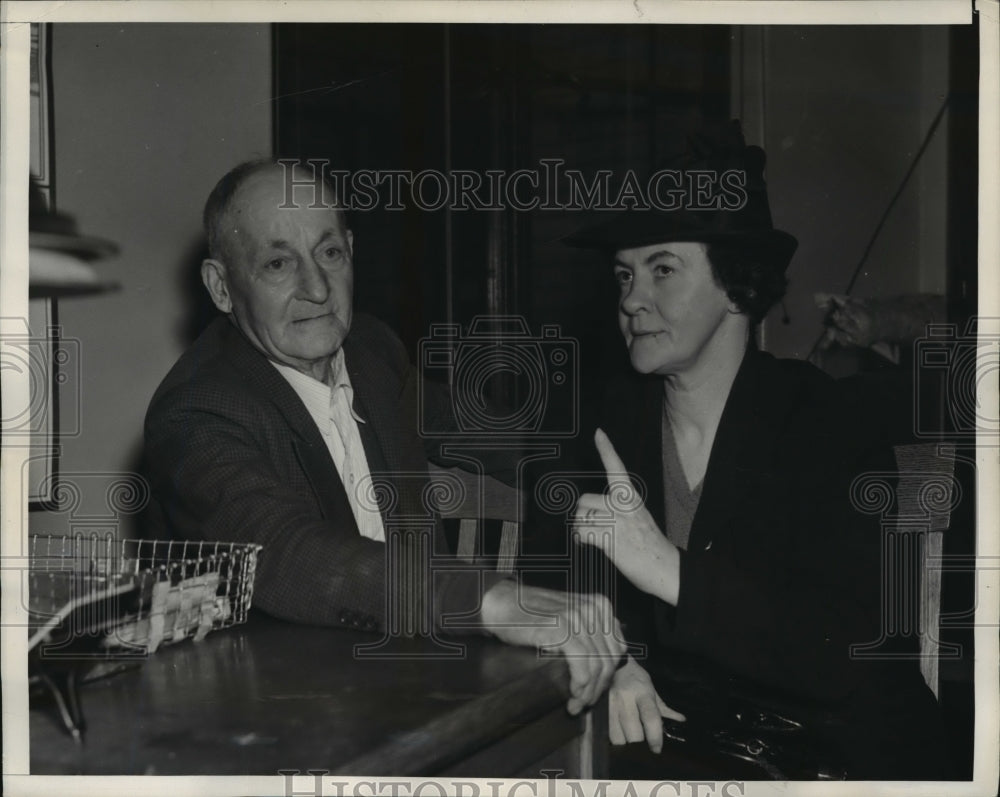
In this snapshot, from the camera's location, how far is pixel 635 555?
4.26 ft

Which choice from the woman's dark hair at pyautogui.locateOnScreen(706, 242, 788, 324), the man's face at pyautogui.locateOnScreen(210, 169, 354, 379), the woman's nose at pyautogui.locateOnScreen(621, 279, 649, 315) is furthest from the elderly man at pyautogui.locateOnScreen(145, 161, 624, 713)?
the woman's dark hair at pyautogui.locateOnScreen(706, 242, 788, 324)

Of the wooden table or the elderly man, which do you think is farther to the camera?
the elderly man

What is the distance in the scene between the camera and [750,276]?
4.22ft

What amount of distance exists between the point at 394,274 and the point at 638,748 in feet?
2.30

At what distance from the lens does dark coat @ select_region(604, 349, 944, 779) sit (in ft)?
4.18

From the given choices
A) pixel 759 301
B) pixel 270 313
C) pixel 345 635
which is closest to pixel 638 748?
pixel 345 635

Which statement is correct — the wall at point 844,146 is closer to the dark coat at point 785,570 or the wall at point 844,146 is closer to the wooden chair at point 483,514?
the dark coat at point 785,570

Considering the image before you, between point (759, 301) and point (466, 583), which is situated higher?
point (759, 301)

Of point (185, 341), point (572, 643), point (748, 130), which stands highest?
point (748, 130)

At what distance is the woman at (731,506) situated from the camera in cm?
A: 128

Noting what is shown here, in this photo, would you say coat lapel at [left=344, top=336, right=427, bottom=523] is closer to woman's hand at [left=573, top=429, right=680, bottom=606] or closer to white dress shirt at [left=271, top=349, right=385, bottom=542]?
white dress shirt at [left=271, top=349, right=385, bottom=542]

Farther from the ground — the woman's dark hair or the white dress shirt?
the woman's dark hair

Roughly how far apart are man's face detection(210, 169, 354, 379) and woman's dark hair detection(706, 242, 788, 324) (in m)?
0.49

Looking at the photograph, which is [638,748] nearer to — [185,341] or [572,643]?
[572,643]
